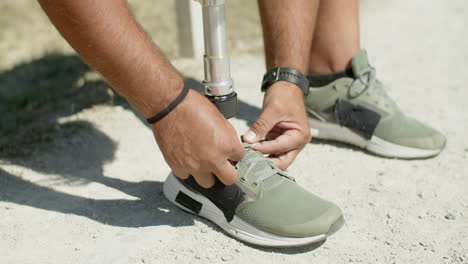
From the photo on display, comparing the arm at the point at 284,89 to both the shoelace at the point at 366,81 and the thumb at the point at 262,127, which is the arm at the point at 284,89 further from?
the shoelace at the point at 366,81

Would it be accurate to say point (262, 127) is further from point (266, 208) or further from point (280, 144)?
point (266, 208)

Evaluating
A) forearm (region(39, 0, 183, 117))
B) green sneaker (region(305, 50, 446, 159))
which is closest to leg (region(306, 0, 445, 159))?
green sneaker (region(305, 50, 446, 159))

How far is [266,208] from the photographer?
1675mm

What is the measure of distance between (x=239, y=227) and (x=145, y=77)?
1.87 ft

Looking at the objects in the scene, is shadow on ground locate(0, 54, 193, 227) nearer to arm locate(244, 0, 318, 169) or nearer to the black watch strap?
arm locate(244, 0, 318, 169)

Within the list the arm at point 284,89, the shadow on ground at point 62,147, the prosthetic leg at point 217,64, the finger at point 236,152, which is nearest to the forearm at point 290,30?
the arm at point 284,89

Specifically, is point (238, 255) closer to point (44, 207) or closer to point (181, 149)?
point (181, 149)

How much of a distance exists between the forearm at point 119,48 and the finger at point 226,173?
9.0 inches

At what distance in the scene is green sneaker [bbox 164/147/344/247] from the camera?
165 centimetres

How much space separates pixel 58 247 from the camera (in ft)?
5.62

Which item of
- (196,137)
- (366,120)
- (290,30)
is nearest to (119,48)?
(196,137)

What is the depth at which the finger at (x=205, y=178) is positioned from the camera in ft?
5.07

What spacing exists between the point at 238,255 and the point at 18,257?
2.16 feet

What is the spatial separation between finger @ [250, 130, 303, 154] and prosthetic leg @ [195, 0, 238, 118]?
19 centimetres
